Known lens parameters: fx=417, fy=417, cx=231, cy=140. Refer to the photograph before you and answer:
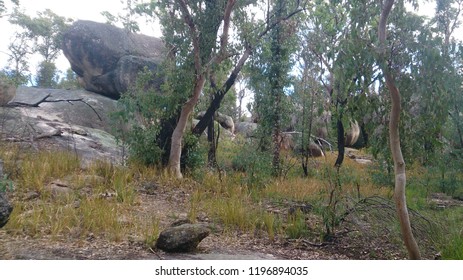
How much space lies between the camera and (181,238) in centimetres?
483

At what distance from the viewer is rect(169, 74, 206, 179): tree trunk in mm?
9820

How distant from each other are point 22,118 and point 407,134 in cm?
1099

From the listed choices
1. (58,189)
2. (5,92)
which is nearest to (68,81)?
(5,92)

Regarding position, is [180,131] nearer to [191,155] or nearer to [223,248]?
[191,155]

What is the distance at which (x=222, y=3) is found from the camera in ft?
31.5

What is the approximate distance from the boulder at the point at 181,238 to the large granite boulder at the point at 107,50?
12036 mm

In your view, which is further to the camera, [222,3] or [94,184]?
[222,3]

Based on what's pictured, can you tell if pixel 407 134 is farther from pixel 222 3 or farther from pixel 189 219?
pixel 222 3

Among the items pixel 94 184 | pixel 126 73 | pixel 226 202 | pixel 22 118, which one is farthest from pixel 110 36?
pixel 226 202

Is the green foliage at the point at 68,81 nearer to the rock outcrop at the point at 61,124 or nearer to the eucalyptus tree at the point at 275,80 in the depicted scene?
the rock outcrop at the point at 61,124

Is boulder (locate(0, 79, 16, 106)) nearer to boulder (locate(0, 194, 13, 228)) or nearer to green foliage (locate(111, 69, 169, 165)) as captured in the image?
green foliage (locate(111, 69, 169, 165))

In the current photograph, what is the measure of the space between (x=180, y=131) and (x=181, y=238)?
5390 millimetres

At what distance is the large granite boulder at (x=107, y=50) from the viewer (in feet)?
53.2

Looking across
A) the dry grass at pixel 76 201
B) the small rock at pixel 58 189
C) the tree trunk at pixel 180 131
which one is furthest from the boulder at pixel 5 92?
the small rock at pixel 58 189
